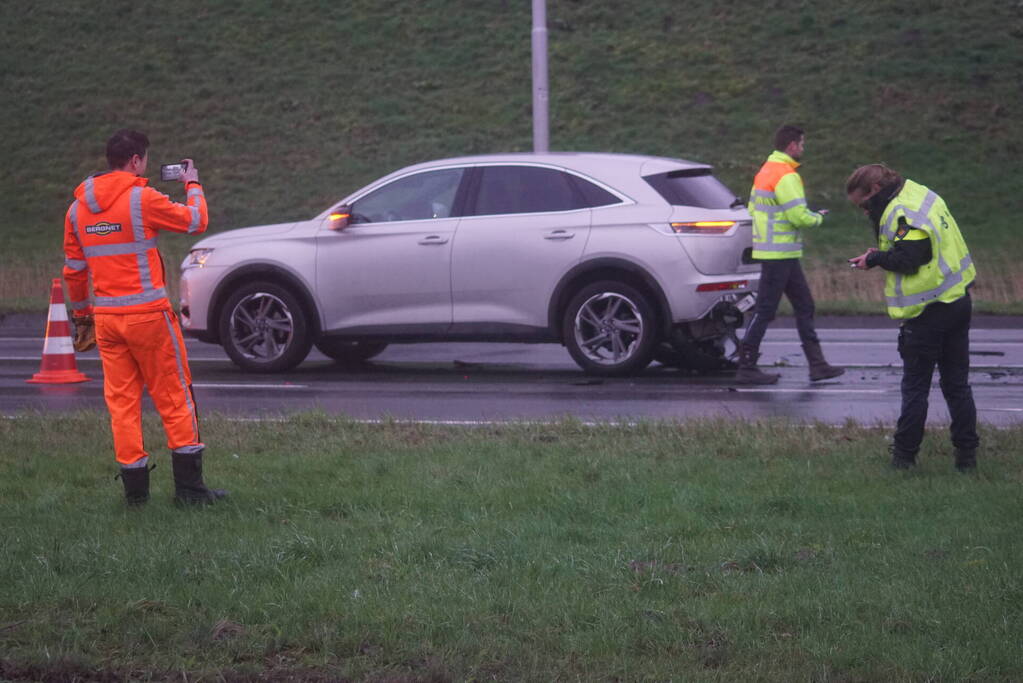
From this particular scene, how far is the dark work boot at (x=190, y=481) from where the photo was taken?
6.57m

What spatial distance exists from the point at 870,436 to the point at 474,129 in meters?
26.8

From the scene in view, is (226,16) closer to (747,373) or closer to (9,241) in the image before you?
(9,241)

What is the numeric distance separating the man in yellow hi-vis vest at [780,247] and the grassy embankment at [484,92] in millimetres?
16078

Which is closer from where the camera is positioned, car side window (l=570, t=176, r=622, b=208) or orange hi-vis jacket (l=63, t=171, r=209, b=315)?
orange hi-vis jacket (l=63, t=171, r=209, b=315)

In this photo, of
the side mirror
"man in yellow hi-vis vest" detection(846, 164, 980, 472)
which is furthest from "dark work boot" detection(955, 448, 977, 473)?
the side mirror

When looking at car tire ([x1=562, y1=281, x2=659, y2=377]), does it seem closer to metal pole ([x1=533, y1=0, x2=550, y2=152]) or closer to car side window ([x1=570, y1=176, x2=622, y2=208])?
car side window ([x1=570, y1=176, x2=622, y2=208])

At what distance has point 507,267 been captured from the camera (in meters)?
11.5

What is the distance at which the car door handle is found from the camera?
37.4ft

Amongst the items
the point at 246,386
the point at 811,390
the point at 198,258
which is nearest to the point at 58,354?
the point at 198,258

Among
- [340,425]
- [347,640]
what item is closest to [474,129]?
[340,425]

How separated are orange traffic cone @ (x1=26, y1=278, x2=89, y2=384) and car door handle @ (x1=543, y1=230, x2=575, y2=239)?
14.1ft

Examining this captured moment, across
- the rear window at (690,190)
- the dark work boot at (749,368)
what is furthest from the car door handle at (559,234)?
the dark work boot at (749,368)

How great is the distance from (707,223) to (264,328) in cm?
402

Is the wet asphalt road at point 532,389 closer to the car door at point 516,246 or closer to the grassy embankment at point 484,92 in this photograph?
the car door at point 516,246
